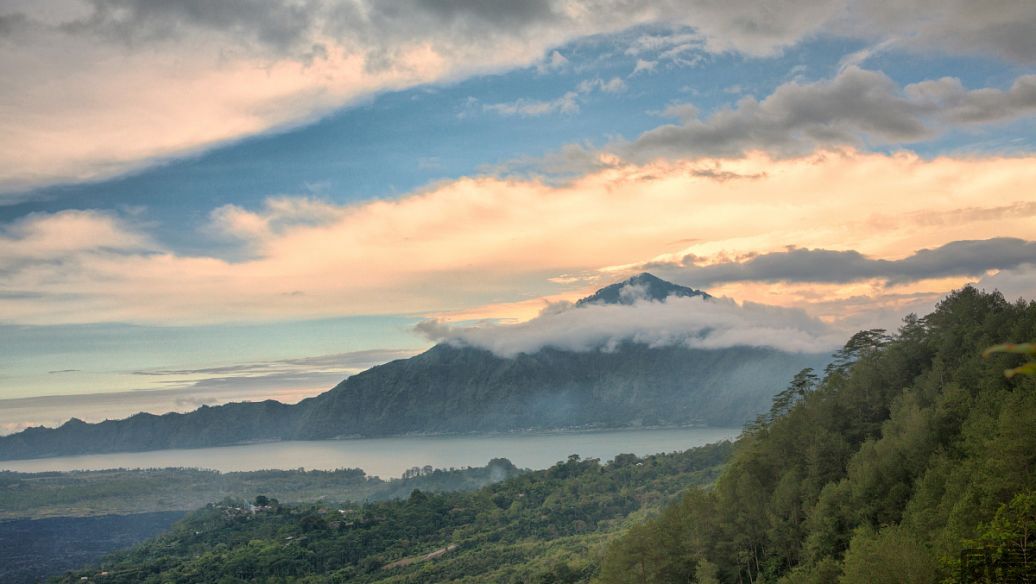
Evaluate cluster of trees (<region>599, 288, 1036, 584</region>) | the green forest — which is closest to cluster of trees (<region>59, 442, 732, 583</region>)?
the green forest

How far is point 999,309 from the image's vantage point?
56.7 metres

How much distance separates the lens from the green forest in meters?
30.7

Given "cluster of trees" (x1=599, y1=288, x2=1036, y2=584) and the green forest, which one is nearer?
"cluster of trees" (x1=599, y1=288, x2=1036, y2=584)

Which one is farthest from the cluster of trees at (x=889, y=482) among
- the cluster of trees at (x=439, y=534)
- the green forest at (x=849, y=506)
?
the cluster of trees at (x=439, y=534)

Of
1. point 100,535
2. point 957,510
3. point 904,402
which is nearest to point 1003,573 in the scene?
point 957,510

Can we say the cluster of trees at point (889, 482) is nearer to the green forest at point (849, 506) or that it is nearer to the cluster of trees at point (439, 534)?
the green forest at point (849, 506)

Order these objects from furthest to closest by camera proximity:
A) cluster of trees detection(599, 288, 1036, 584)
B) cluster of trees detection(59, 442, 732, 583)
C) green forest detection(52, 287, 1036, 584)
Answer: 1. cluster of trees detection(59, 442, 732, 583)
2. green forest detection(52, 287, 1036, 584)
3. cluster of trees detection(599, 288, 1036, 584)

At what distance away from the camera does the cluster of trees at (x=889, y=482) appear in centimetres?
2997

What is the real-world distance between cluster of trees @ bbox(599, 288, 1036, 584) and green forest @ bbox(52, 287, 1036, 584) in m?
0.10

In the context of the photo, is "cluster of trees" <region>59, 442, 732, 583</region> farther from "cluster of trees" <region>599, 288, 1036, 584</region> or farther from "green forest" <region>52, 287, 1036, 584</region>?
"cluster of trees" <region>599, 288, 1036, 584</region>

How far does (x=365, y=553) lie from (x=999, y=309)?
87.0 meters

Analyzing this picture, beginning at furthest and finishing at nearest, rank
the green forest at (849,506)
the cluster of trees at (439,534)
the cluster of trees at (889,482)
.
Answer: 1. the cluster of trees at (439,534)
2. the green forest at (849,506)
3. the cluster of trees at (889,482)

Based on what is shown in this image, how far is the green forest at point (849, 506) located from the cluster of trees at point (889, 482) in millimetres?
98

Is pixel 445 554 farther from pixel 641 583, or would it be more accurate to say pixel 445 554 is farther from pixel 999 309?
pixel 999 309
